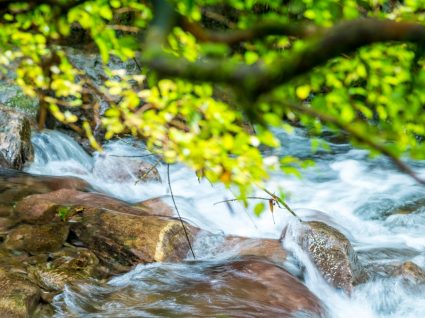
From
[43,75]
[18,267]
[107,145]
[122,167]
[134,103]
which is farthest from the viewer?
[107,145]

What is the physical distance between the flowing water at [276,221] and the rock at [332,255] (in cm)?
10

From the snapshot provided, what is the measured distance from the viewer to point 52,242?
5484 mm

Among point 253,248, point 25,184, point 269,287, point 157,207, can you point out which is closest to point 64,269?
point 269,287

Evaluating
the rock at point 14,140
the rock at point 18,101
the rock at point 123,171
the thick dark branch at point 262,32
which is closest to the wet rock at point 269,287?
the thick dark branch at point 262,32

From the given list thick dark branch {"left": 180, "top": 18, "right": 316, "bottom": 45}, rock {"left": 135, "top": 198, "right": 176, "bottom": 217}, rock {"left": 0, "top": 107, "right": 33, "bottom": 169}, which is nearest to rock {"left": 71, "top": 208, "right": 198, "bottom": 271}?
rock {"left": 135, "top": 198, "right": 176, "bottom": 217}

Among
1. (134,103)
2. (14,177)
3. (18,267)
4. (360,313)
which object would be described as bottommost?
(14,177)

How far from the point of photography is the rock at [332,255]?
5.59m

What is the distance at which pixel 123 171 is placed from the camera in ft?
30.5

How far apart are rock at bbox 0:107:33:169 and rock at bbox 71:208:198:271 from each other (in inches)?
121

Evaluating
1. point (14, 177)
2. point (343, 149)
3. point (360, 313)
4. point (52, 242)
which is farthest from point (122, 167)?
point (343, 149)

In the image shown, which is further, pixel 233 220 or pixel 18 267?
pixel 233 220

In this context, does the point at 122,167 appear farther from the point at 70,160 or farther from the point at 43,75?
the point at 43,75

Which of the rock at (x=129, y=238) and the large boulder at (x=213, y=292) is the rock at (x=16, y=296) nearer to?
the large boulder at (x=213, y=292)

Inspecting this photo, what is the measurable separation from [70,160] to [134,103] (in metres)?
7.54
